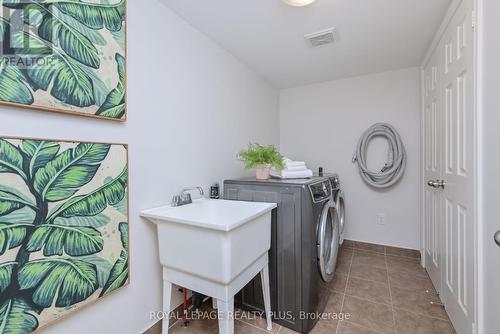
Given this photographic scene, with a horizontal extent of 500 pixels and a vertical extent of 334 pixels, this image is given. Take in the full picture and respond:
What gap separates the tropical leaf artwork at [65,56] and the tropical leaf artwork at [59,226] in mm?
40

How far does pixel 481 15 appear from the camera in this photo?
1102 millimetres

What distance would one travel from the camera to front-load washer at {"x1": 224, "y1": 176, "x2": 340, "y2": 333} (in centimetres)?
145

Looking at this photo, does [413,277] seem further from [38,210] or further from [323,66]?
[38,210]

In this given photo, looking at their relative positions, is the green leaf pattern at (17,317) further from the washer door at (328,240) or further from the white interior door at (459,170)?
the white interior door at (459,170)

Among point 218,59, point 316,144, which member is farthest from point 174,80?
point 316,144

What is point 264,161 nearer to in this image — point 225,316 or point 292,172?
point 292,172

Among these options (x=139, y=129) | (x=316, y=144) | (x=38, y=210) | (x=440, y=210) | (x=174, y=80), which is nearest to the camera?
(x=38, y=210)

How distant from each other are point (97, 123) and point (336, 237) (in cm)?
190

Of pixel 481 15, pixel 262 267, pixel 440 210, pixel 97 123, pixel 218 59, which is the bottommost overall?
pixel 262 267

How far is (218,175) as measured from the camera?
6.74ft

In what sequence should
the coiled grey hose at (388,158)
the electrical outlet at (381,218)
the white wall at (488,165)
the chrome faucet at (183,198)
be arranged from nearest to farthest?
1. the white wall at (488,165)
2. the chrome faucet at (183,198)
3. the coiled grey hose at (388,158)
4. the electrical outlet at (381,218)

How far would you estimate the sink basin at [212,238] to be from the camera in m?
1.08

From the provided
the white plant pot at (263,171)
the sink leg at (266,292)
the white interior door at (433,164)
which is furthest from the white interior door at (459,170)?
the white plant pot at (263,171)

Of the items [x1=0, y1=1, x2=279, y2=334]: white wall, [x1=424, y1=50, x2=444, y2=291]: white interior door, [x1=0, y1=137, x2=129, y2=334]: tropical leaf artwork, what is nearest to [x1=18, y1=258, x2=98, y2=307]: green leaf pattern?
[x1=0, y1=137, x2=129, y2=334]: tropical leaf artwork
